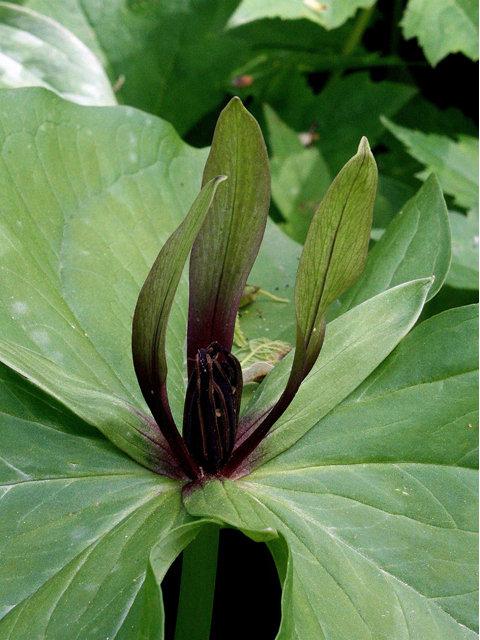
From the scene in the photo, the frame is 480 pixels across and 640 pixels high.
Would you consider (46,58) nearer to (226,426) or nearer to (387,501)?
(226,426)

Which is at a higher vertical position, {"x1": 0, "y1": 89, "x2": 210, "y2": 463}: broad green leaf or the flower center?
{"x1": 0, "y1": 89, "x2": 210, "y2": 463}: broad green leaf

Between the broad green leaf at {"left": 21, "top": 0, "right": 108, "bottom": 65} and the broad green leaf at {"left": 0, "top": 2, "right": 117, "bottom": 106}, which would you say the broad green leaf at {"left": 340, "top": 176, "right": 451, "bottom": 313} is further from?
the broad green leaf at {"left": 21, "top": 0, "right": 108, "bottom": 65}

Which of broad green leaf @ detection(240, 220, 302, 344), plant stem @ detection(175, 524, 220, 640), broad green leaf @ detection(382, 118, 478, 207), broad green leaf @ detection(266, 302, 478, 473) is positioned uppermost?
broad green leaf @ detection(266, 302, 478, 473)

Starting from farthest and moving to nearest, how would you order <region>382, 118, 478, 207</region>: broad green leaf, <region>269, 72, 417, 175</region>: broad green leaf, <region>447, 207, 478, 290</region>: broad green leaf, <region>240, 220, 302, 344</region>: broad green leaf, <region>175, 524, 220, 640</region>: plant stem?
<region>269, 72, 417, 175</region>: broad green leaf
<region>382, 118, 478, 207</region>: broad green leaf
<region>447, 207, 478, 290</region>: broad green leaf
<region>240, 220, 302, 344</region>: broad green leaf
<region>175, 524, 220, 640</region>: plant stem

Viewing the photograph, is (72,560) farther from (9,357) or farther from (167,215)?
(167,215)

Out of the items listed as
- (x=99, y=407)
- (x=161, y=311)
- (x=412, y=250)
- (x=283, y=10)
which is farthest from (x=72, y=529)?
(x=283, y=10)

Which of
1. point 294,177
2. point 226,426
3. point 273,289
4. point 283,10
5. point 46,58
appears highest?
point 46,58

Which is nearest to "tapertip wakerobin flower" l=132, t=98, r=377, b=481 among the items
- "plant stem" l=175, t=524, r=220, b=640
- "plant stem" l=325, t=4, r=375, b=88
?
"plant stem" l=175, t=524, r=220, b=640
